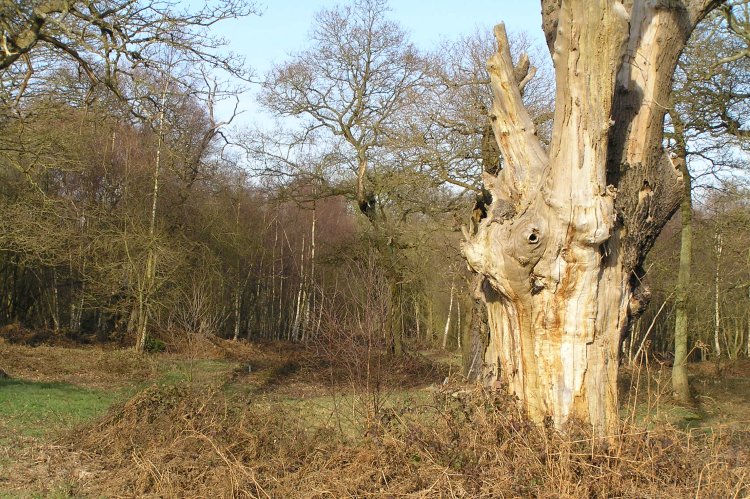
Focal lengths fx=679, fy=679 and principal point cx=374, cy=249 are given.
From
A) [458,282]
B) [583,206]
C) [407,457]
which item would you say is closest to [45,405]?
[407,457]

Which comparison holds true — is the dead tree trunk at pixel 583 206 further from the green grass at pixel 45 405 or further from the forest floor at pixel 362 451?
the green grass at pixel 45 405

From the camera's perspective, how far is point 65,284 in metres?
27.0

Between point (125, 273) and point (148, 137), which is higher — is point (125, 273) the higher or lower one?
the lower one

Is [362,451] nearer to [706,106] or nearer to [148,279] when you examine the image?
[706,106]

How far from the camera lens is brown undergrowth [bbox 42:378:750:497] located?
5.17m

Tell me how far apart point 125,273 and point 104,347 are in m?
3.68

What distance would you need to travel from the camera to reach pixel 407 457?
5.96m

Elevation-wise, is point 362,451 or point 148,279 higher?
point 148,279

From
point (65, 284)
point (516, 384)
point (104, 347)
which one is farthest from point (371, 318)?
point (65, 284)

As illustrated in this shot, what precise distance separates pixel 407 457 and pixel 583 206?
2.67 m

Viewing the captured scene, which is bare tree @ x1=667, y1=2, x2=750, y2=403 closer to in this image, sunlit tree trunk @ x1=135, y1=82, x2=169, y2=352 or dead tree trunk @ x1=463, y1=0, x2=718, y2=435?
dead tree trunk @ x1=463, y1=0, x2=718, y2=435

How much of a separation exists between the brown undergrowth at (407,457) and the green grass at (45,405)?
2017 mm

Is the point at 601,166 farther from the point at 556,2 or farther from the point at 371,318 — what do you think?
the point at 371,318

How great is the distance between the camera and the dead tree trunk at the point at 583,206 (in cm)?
594
